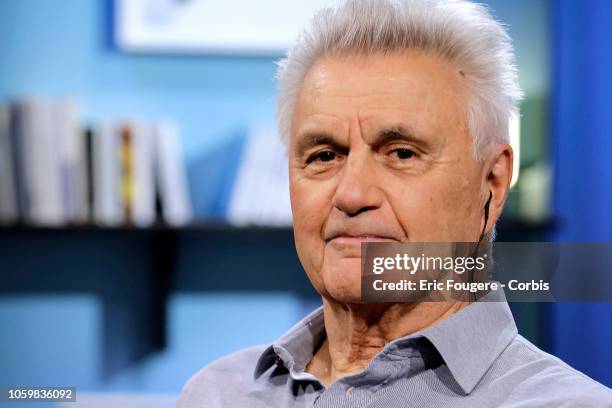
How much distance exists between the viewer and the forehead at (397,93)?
1.02 meters

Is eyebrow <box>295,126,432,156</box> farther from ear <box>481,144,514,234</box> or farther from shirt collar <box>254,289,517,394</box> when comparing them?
shirt collar <box>254,289,517,394</box>

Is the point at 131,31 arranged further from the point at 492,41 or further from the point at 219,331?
the point at 492,41

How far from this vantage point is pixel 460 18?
1.05 m

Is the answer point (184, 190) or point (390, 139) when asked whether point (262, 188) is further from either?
point (390, 139)

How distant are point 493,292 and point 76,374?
1.50 meters

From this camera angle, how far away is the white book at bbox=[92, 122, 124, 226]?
214cm

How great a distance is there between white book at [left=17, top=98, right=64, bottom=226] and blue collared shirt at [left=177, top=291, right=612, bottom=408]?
1157 mm

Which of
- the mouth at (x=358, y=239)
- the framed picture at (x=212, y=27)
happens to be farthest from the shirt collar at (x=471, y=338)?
the framed picture at (x=212, y=27)

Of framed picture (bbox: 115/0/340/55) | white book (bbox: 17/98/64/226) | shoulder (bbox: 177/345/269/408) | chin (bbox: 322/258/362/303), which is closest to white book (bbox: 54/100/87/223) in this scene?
white book (bbox: 17/98/64/226)

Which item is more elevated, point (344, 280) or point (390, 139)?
point (390, 139)

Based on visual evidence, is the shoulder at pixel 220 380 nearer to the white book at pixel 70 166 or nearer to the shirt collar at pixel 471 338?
the shirt collar at pixel 471 338

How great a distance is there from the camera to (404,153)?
3.40 ft

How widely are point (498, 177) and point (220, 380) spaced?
438mm

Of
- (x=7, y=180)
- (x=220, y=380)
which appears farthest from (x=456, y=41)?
(x=7, y=180)
